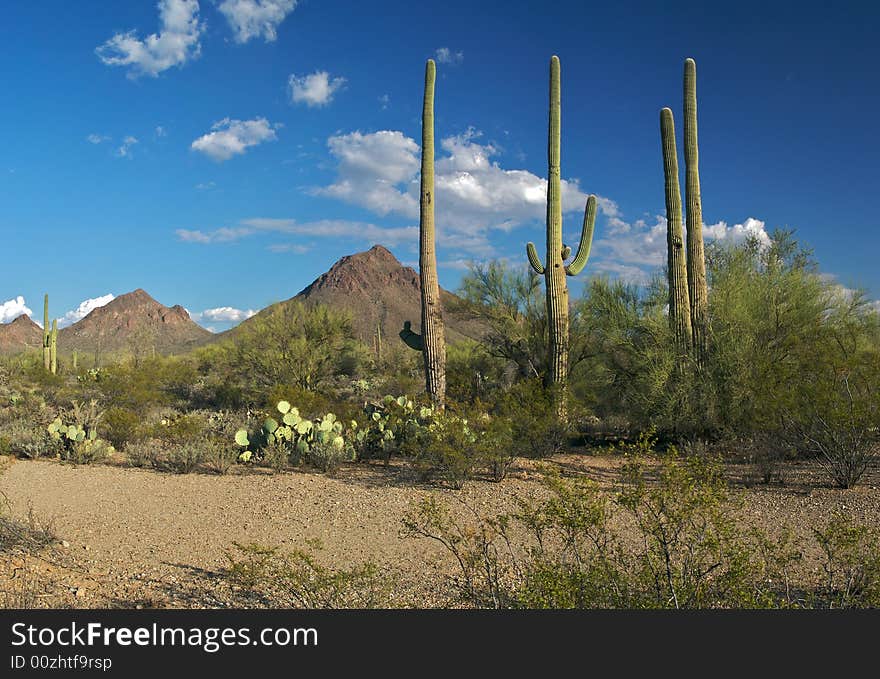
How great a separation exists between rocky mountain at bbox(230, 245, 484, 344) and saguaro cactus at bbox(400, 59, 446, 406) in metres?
49.3

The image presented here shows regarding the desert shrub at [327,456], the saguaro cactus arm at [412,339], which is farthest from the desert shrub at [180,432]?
the saguaro cactus arm at [412,339]

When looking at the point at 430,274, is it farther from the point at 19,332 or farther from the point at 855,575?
the point at 19,332

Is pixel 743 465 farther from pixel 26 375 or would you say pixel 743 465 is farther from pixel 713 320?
pixel 26 375

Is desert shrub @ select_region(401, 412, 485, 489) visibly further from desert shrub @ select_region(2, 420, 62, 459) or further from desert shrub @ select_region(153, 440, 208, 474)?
desert shrub @ select_region(2, 420, 62, 459)

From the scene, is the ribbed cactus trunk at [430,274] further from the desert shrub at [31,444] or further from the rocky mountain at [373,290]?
the rocky mountain at [373,290]

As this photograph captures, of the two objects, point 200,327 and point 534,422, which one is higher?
point 200,327

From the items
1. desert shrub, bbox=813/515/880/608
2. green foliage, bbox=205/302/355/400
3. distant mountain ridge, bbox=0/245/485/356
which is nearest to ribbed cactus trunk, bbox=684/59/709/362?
desert shrub, bbox=813/515/880/608

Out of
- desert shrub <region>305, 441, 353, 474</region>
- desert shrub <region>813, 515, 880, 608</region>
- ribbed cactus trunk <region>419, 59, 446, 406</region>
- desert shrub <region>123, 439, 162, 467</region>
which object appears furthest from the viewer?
ribbed cactus trunk <region>419, 59, 446, 406</region>

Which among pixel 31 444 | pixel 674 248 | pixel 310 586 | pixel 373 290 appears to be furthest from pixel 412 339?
pixel 373 290

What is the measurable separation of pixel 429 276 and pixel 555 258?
334 cm

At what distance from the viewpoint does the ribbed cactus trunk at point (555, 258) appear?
50.3ft

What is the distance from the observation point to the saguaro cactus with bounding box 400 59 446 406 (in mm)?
16469

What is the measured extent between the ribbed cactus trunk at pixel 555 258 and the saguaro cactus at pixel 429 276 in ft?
9.14

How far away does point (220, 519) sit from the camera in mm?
8852
